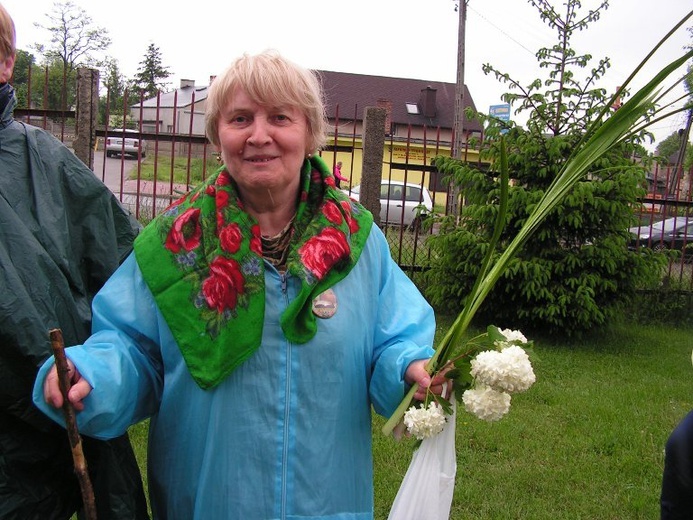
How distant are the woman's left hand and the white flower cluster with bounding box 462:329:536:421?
98 mm

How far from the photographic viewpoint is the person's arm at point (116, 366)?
1.52 m

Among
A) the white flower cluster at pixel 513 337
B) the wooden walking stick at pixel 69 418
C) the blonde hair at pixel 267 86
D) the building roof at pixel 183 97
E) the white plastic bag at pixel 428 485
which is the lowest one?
the white plastic bag at pixel 428 485

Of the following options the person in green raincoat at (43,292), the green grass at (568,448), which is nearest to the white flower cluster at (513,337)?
the person in green raincoat at (43,292)

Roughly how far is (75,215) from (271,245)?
0.56 metres

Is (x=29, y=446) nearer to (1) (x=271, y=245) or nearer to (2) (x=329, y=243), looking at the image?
(1) (x=271, y=245)

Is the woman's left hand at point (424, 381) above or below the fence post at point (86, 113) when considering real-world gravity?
below

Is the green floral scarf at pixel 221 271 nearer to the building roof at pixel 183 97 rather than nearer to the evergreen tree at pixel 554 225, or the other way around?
the evergreen tree at pixel 554 225

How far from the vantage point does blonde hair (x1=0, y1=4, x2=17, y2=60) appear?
1683 mm

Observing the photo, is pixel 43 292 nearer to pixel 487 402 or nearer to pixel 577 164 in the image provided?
pixel 487 402

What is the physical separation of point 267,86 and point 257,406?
77 centimetres

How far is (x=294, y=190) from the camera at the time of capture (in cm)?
184

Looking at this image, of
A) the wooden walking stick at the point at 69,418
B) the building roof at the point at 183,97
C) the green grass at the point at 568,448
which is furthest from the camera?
the building roof at the point at 183,97

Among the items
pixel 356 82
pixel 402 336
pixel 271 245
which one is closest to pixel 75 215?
pixel 271 245

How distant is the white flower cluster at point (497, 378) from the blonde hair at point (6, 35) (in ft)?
4.40
